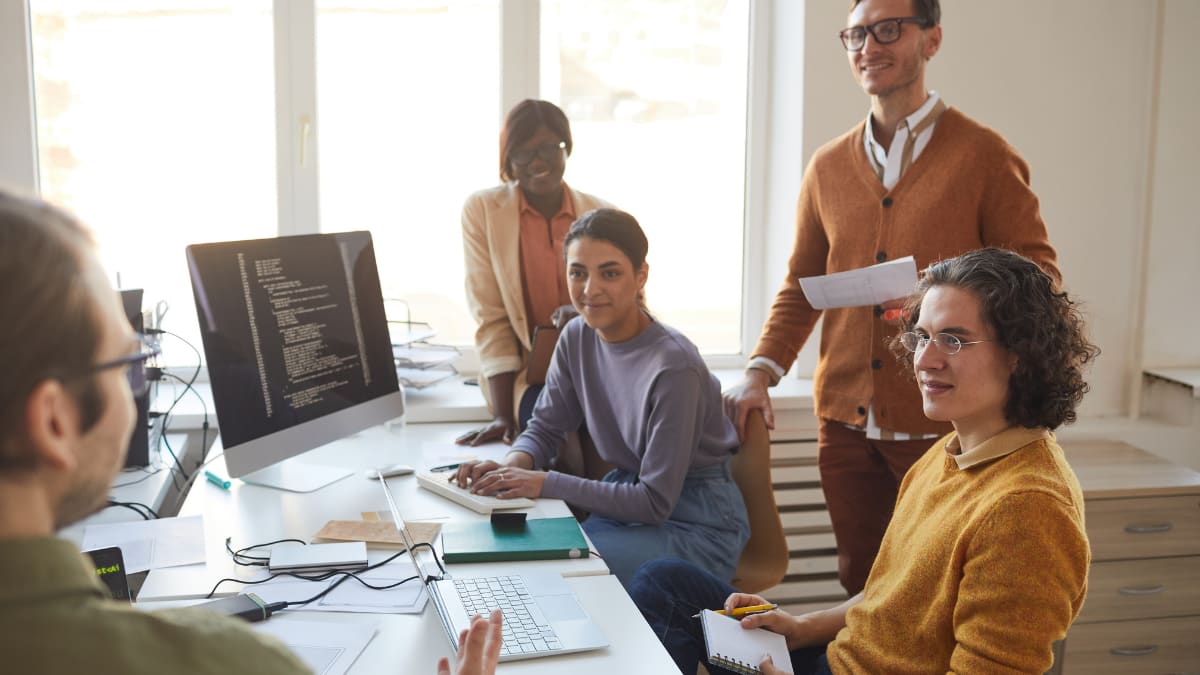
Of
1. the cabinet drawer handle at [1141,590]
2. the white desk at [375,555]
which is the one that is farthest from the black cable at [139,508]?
the cabinet drawer handle at [1141,590]

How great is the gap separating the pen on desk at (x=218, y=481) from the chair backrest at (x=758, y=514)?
106 centimetres

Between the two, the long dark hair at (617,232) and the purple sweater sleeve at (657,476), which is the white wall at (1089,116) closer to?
the long dark hair at (617,232)

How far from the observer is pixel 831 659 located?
157 centimetres

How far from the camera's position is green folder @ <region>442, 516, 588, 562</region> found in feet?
5.35

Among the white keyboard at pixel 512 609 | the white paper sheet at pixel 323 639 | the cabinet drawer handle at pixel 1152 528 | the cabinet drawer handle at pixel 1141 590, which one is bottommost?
the cabinet drawer handle at pixel 1141 590

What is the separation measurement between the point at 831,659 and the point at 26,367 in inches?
50.1

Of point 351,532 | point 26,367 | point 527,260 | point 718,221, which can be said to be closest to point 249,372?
point 351,532

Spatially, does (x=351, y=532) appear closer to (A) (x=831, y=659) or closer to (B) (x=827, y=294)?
(A) (x=831, y=659)

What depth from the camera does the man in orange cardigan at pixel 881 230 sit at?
2.09m

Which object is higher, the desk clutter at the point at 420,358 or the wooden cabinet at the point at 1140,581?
the desk clutter at the point at 420,358

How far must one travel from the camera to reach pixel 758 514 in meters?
2.21

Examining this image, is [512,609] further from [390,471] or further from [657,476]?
[390,471]

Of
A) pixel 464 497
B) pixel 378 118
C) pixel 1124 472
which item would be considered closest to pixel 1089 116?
pixel 1124 472

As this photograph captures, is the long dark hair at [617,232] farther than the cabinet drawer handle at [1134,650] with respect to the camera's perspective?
No
